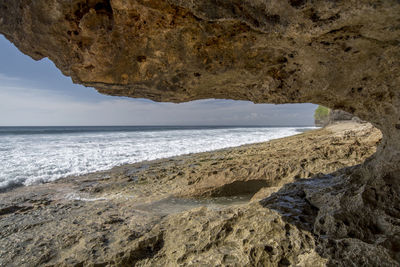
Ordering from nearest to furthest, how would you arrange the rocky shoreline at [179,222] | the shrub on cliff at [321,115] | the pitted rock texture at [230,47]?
the pitted rock texture at [230,47] → the rocky shoreline at [179,222] → the shrub on cliff at [321,115]

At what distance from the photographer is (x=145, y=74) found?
248 centimetres

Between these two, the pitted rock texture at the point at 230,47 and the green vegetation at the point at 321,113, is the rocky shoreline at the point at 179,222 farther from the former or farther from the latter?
the green vegetation at the point at 321,113

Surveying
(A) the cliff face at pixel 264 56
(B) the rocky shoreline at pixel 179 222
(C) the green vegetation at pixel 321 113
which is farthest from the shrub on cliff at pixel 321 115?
(A) the cliff face at pixel 264 56

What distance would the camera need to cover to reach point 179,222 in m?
2.84

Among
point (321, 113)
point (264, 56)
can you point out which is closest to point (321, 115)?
point (321, 113)

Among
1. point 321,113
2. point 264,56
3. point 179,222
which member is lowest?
point 179,222

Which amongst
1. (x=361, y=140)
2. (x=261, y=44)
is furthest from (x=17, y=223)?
(x=361, y=140)

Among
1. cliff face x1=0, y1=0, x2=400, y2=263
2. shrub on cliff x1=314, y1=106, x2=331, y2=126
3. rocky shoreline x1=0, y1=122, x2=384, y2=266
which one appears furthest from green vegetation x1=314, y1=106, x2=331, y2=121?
cliff face x1=0, y1=0, x2=400, y2=263

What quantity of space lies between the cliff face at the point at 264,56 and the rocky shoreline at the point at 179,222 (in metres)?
0.27

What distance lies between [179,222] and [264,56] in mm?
2352

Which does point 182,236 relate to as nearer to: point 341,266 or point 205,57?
point 341,266

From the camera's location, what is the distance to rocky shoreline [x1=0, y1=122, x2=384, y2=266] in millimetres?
2158

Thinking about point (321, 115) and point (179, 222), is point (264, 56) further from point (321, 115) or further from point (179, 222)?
point (321, 115)

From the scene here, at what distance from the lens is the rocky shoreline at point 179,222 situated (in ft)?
7.08
